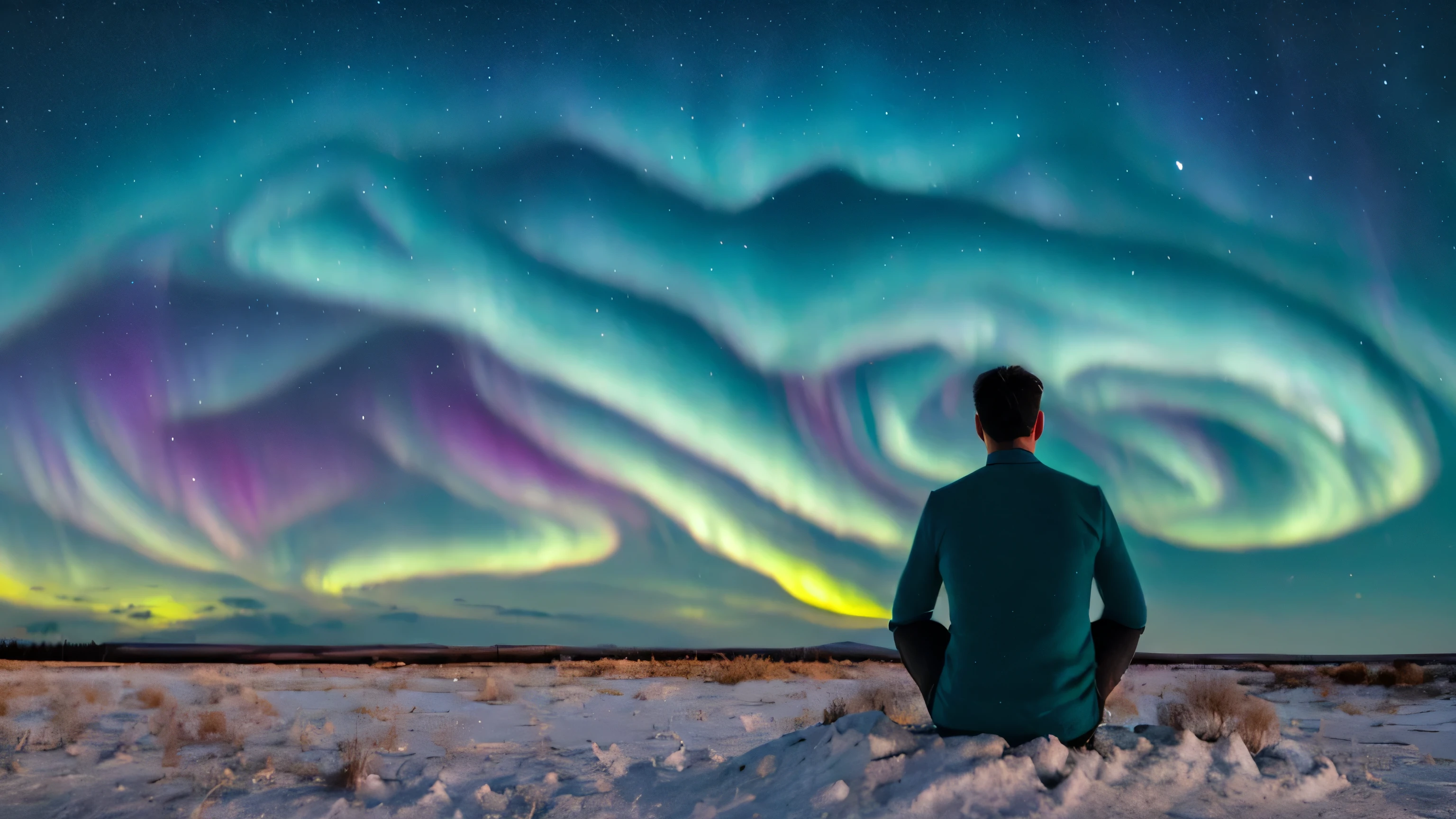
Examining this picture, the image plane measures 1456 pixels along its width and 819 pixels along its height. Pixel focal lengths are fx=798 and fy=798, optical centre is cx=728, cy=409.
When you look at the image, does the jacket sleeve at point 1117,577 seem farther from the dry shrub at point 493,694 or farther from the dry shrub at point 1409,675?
the dry shrub at point 1409,675

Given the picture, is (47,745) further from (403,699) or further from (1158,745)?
(1158,745)

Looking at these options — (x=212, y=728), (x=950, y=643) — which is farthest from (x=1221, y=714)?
(x=212, y=728)

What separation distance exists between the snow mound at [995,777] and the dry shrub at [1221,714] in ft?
3.47

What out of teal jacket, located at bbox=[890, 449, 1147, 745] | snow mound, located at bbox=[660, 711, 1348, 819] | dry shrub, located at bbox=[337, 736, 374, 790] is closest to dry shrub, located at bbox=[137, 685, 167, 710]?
dry shrub, located at bbox=[337, 736, 374, 790]

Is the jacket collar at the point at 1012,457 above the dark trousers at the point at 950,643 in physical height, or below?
above

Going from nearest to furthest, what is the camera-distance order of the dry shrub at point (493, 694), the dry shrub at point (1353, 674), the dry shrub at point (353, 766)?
the dry shrub at point (353, 766) < the dry shrub at point (493, 694) < the dry shrub at point (1353, 674)

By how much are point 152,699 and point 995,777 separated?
11480 millimetres

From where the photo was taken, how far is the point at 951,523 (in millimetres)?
3281

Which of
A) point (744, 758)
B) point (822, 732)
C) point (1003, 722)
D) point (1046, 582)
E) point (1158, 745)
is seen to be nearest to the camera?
point (1046, 582)

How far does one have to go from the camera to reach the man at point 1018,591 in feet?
10.3

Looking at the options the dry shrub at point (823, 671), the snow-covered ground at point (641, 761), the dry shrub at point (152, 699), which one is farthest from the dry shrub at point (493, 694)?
the dry shrub at point (823, 671)

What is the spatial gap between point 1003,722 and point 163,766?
639cm

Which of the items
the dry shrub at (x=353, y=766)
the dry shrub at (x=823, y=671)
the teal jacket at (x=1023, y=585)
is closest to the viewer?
the teal jacket at (x=1023, y=585)

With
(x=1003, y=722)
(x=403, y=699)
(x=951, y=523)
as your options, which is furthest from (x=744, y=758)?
(x=403, y=699)
